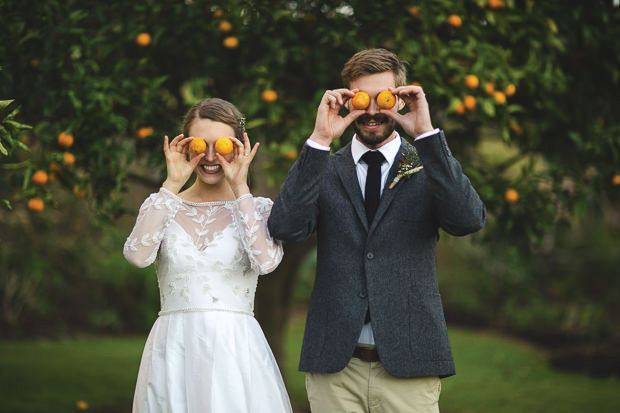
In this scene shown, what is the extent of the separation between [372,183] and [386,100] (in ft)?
1.03

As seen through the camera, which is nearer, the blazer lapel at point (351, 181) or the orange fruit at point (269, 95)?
the blazer lapel at point (351, 181)

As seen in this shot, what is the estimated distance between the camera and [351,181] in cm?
249

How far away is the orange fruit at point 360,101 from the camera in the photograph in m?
2.35

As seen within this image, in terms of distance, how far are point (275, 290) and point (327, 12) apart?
221 centimetres

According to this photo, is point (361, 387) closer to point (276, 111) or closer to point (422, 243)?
point (422, 243)

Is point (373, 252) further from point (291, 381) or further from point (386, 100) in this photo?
point (291, 381)

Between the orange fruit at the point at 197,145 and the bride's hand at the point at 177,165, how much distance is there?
0.02m

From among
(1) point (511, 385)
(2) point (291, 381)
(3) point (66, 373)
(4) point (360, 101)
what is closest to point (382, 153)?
(4) point (360, 101)

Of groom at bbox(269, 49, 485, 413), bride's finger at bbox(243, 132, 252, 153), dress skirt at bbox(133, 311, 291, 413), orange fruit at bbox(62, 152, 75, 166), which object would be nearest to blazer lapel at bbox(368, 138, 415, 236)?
groom at bbox(269, 49, 485, 413)

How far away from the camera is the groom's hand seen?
7.70 ft

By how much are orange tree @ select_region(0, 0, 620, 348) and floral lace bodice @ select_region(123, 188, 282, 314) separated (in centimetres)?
96

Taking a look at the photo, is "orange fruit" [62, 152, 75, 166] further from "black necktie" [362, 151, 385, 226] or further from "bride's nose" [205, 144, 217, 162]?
"black necktie" [362, 151, 385, 226]

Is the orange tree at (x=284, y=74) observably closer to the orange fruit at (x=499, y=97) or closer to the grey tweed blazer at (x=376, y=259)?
the orange fruit at (x=499, y=97)

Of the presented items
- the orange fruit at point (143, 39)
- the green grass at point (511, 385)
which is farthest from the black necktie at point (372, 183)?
the green grass at point (511, 385)
